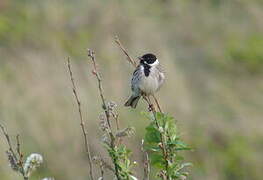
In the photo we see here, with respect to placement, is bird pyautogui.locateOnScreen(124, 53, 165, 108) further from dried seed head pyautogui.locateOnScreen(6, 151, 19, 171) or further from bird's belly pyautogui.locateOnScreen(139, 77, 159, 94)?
dried seed head pyautogui.locateOnScreen(6, 151, 19, 171)

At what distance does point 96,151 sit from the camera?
7320 mm

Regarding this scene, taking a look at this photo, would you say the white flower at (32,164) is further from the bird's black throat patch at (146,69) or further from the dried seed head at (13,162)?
the bird's black throat patch at (146,69)

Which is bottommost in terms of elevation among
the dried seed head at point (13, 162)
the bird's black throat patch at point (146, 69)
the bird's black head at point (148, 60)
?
the dried seed head at point (13, 162)

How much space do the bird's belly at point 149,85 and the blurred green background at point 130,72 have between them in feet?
8.01

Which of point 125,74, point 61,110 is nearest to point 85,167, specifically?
point 61,110

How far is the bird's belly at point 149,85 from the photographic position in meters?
4.28

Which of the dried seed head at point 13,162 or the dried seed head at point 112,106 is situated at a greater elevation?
the dried seed head at point 112,106

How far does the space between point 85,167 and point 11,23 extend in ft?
9.90

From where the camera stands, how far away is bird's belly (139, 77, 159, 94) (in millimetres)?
4277

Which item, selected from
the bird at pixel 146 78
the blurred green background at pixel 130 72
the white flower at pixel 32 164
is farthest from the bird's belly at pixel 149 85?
the blurred green background at pixel 130 72

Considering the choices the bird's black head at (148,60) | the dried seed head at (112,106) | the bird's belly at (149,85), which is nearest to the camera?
the dried seed head at (112,106)

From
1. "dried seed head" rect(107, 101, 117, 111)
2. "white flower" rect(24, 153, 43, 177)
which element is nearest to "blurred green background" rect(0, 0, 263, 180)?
"white flower" rect(24, 153, 43, 177)

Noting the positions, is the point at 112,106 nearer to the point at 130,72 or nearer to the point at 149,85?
the point at 149,85

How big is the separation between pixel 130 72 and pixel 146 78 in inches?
157
